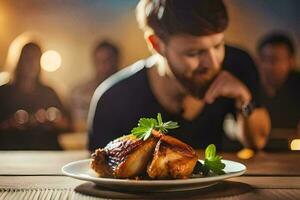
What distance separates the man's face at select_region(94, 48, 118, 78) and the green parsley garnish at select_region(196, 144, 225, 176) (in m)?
1.72

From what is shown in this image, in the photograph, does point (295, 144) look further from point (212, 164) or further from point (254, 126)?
point (212, 164)

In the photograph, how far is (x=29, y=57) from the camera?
9.34ft

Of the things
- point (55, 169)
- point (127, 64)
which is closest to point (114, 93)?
point (127, 64)

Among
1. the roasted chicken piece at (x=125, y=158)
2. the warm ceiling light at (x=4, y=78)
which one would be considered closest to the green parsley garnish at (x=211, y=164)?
the roasted chicken piece at (x=125, y=158)

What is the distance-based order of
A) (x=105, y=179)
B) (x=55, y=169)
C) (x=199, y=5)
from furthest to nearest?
(x=199, y=5) → (x=55, y=169) → (x=105, y=179)

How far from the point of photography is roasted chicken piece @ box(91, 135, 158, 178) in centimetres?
110

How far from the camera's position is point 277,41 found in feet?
9.34

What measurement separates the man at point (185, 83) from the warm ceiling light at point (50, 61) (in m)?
0.25

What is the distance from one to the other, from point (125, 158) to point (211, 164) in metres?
0.18

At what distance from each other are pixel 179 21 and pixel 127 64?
0.33 meters

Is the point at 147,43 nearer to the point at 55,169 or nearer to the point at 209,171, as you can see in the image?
the point at 55,169

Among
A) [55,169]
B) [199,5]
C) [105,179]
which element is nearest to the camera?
[105,179]

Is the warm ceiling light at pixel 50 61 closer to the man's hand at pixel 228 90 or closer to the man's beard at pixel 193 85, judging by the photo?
the man's beard at pixel 193 85

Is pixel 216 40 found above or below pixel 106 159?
above
